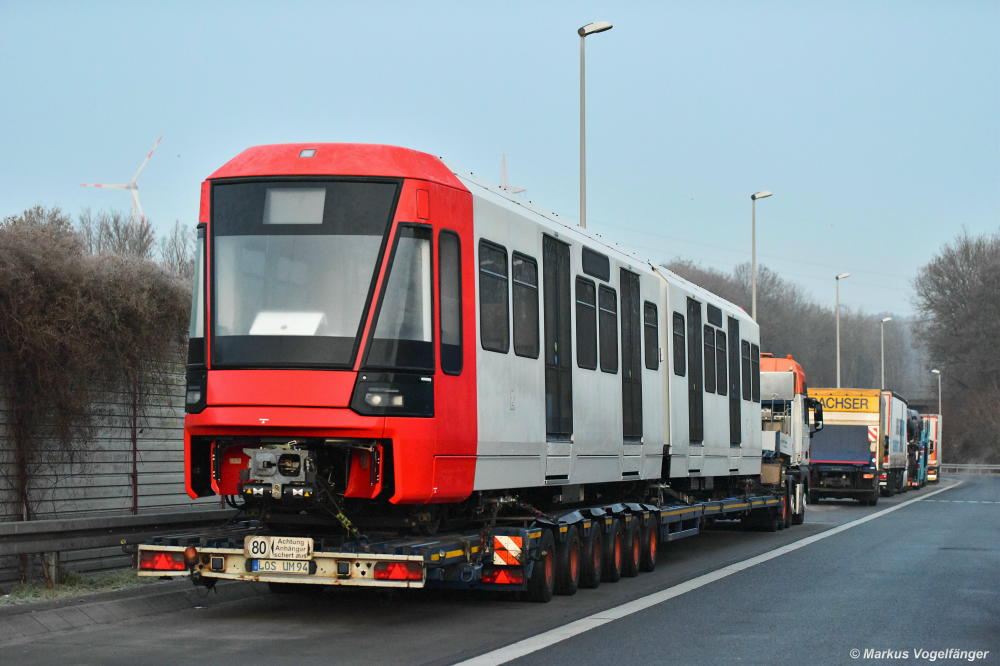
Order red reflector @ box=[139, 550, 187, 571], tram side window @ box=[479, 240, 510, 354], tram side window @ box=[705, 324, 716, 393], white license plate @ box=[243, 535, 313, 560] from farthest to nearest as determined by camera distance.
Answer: tram side window @ box=[705, 324, 716, 393], tram side window @ box=[479, 240, 510, 354], red reflector @ box=[139, 550, 187, 571], white license plate @ box=[243, 535, 313, 560]

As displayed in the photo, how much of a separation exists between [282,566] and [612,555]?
571 centimetres

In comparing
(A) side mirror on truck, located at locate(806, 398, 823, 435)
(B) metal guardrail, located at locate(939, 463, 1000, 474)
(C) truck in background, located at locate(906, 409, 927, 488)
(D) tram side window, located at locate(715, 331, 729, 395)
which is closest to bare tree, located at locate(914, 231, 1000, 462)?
(B) metal guardrail, located at locate(939, 463, 1000, 474)

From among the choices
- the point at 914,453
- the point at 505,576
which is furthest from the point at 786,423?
the point at 914,453

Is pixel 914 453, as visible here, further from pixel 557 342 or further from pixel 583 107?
pixel 557 342

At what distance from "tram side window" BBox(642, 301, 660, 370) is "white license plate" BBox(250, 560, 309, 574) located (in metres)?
7.18

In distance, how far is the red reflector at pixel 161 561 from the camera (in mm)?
11438

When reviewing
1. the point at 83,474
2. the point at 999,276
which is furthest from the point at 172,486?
the point at 999,276

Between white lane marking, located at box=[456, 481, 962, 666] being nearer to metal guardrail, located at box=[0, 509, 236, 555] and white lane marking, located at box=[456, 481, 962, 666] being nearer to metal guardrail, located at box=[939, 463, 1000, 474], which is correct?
metal guardrail, located at box=[0, 509, 236, 555]

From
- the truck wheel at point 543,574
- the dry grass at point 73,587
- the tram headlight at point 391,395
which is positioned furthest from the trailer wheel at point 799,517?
the tram headlight at point 391,395

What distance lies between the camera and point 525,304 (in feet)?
43.4

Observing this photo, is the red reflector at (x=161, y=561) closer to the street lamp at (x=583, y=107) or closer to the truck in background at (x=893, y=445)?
the street lamp at (x=583, y=107)

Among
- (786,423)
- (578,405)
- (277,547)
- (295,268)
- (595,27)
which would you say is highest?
(595,27)

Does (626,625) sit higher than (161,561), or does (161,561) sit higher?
(161,561)

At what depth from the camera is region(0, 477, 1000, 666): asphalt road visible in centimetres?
1006
